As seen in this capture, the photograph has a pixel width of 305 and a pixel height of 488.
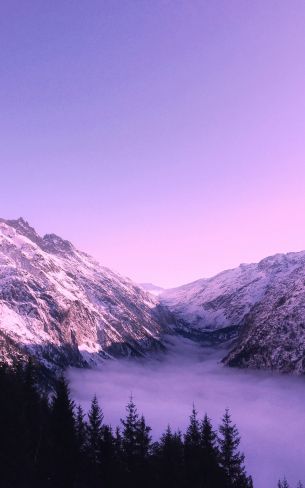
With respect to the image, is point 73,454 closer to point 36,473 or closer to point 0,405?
point 36,473

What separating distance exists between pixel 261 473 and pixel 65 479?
16229 centimetres

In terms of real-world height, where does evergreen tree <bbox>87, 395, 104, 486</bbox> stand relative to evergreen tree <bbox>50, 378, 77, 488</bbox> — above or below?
below

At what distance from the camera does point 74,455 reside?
5062 cm

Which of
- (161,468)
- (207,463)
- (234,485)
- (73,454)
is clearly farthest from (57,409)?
(234,485)

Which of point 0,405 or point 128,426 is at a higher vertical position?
point 0,405

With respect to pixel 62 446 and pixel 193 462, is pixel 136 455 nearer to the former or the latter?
pixel 193 462

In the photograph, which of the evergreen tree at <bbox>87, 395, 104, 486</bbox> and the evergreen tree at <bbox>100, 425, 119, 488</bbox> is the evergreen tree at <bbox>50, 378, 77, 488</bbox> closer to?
the evergreen tree at <bbox>100, 425, 119, 488</bbox>

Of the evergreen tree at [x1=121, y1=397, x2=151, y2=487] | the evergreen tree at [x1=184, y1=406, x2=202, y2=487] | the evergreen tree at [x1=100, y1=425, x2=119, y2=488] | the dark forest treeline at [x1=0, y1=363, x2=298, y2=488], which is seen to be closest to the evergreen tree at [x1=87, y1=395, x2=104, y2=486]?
the dark forest treeline at [x1=0, y1=363, x2=298, y2=488]

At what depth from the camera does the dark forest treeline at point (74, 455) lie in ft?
162

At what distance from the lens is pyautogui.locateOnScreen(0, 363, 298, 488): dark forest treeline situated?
4928 cm

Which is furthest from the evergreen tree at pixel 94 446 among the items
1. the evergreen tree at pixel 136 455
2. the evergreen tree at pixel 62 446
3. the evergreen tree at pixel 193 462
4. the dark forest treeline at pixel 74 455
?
the evergreen tree at pixel 193 462

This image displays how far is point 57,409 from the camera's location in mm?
52875

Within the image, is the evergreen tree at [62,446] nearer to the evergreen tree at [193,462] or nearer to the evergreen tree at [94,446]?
the evergreen tree at [94,446]

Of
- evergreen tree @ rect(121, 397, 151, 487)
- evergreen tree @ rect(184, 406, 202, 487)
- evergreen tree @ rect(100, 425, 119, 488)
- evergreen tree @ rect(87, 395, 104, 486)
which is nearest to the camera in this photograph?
evergreen tree @ rect(100, 425, 119, 488)
